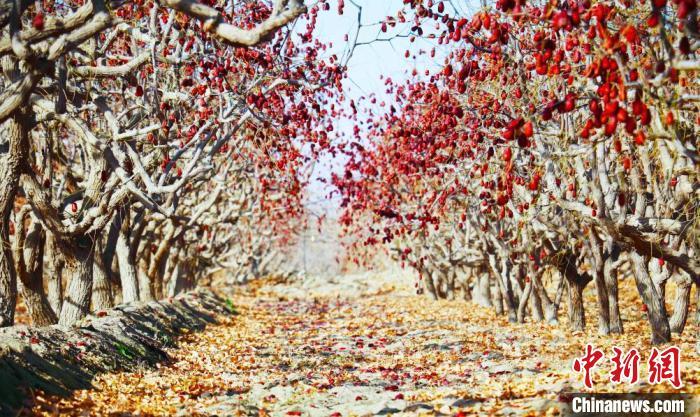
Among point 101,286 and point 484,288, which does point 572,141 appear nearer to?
point 101,286

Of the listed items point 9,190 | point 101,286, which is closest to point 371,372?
point 9,190

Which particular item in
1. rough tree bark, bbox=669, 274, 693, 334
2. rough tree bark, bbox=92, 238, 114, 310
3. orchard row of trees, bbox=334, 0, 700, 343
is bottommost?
rough tree bark, bbox=669, 274, 693, 334

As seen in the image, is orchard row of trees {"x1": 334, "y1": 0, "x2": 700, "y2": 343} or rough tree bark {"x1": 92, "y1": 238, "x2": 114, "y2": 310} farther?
rough tree bark {"x1": 92, "y1": 238, "x2": 114, "y2": 310}

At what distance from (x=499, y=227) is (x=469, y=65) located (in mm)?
10021

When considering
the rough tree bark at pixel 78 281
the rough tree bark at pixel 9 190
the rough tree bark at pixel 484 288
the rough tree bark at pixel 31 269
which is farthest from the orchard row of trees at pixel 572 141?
the rough tree bark at pixel 31 269

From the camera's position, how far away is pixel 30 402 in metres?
7.36

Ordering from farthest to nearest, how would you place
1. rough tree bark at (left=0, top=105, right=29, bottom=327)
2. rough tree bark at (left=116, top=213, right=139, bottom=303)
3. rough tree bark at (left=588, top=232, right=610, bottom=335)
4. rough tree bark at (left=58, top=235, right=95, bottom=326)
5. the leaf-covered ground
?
rough tree bark at (left=116, top=213, right=139, bottom=303) < rough tree bark at (left=588, top=232, right=610, bottom=335) < rough tree bark at (left=58, top=235, right=95, bottom=326) < rough tree bark at (left=0, top=105, right=29, bottom=327) < the leaf-covered ground

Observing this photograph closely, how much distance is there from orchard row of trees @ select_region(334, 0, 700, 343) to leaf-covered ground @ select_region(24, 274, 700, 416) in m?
1.55

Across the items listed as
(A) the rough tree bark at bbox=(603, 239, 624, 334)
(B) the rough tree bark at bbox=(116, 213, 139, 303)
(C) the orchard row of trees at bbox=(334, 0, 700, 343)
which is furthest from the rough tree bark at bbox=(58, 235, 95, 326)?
(A) the rough tree bark at bbox=(603, 239, 624, 334)

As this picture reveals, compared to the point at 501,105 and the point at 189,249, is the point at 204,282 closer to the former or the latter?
the point at 189,249

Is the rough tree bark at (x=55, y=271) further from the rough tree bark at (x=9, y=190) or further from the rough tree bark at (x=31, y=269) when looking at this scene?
the rough tree bark at (x=9, y=190)

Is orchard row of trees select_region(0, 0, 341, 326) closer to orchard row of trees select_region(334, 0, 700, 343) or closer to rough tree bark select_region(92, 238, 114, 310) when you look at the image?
rough tree bark select_region(92, 238, 114, 310)

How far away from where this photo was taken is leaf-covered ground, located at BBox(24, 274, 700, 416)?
8.01 m

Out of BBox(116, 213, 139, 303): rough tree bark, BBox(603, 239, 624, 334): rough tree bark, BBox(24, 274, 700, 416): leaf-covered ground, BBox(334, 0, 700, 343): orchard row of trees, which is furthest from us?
BBox(116, 213, 139, 303): rough tree bark
